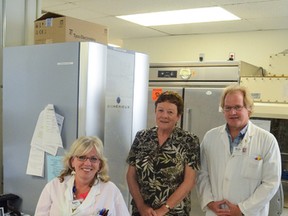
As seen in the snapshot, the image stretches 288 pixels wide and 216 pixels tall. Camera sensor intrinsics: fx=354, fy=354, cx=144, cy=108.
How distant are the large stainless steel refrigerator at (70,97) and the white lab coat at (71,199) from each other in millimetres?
256

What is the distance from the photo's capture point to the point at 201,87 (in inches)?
147

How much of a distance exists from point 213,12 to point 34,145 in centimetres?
236

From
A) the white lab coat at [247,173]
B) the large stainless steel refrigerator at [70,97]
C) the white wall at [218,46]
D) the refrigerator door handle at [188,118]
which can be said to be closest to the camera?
the large stainless steel refrigerator at [70,97]

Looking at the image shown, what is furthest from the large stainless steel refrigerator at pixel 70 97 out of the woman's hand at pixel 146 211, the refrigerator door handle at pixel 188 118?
the refrigerator door handle at pixel 188 118

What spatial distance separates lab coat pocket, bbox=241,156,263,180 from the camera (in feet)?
6.77

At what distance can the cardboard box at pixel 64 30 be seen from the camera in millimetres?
2234

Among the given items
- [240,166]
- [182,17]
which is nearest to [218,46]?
[182,17]

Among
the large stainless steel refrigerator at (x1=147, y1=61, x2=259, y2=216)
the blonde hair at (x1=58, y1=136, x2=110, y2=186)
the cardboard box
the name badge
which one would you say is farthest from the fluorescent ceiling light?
the name badge

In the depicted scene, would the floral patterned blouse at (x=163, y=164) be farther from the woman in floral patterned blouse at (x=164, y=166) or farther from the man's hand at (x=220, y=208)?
the man's hand at (x=220, y=208)

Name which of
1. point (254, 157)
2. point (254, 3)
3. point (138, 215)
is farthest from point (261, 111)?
point (138, 215)

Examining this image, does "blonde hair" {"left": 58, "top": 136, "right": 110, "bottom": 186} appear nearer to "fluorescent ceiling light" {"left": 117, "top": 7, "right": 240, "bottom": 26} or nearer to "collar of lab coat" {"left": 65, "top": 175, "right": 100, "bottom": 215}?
"collar of lab coat" {"left": 65, "top": 175, "right": 100, "bottom": 215}

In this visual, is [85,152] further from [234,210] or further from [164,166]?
[234,210]

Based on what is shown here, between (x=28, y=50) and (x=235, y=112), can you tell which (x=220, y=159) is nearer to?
(x=235, y=112)

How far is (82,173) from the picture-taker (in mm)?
1806
